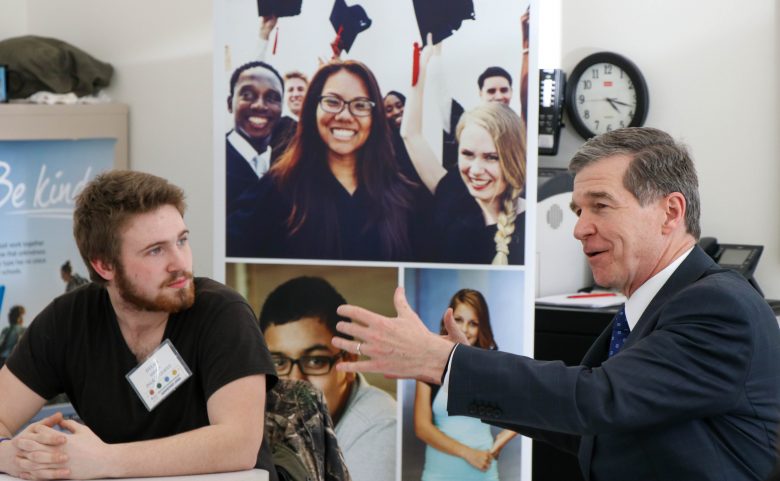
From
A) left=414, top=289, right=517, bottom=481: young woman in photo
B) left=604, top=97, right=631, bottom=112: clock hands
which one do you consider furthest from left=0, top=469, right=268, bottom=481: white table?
left=604, top=97, right=631, bottom=112: clock hands

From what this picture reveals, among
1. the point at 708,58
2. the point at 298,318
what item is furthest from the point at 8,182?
the point at 708,58

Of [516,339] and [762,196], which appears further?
[762,196]

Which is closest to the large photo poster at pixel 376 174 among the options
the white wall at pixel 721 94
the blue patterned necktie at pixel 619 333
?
the white wall at pixel 721 94

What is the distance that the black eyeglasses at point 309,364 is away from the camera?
355 cm

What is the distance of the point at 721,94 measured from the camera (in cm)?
419

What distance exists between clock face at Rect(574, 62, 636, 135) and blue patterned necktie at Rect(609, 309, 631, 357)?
2.38 m

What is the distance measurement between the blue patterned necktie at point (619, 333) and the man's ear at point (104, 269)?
1185 millimetres

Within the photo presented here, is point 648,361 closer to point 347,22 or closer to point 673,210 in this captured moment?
point 673,210

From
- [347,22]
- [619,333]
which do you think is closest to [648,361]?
[619,333]

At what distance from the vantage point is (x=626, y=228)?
6.27ft

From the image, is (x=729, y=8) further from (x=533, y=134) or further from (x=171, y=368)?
(x=171, y=368)

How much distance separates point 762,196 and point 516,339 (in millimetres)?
1354

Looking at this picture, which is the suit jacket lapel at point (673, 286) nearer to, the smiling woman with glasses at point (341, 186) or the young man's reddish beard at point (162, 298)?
the young man's reddish beard at point (162, 298)

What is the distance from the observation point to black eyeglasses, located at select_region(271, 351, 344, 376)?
11.7ft
